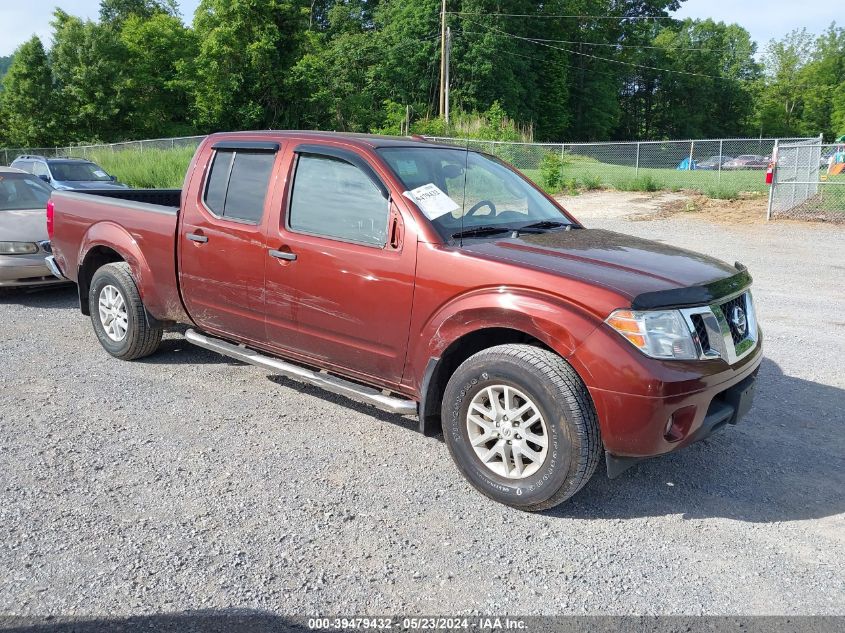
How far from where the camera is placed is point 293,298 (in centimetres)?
454

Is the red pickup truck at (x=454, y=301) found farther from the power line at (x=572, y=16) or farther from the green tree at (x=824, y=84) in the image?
the green tree at (x=824, y=84)

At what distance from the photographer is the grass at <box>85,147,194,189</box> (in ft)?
82.2

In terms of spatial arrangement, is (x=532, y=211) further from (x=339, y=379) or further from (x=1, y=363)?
(x=1, y=363)

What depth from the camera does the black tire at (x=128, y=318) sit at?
18.7ft

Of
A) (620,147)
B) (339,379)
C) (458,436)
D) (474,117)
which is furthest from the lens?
(474,117)

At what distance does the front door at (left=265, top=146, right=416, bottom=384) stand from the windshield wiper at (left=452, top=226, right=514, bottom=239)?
33 cm

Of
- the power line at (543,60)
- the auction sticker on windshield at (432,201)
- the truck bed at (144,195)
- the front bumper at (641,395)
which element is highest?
the power line at (543,60)

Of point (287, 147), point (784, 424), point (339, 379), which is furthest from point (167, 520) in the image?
point (784, 424)

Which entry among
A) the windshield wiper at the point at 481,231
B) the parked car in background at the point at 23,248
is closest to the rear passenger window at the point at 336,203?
the windshield wiper at the point at 481,231

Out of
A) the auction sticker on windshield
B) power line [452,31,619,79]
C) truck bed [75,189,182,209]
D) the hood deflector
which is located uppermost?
power line [452,31,619,79]

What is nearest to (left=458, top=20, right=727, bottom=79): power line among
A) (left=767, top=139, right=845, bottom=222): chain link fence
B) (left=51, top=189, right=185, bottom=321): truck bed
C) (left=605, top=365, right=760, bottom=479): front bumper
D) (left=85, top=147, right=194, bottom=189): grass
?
(left=85, top=147, right=194, bottom=189): grass

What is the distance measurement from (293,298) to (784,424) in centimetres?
342

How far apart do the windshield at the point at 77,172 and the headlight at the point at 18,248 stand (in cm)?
994

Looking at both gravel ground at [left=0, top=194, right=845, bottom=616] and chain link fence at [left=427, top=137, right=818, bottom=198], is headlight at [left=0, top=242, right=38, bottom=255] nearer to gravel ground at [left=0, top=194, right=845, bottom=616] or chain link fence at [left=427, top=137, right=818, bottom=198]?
gravel ground at [left=0, top=194, right=845, bottom=616]
